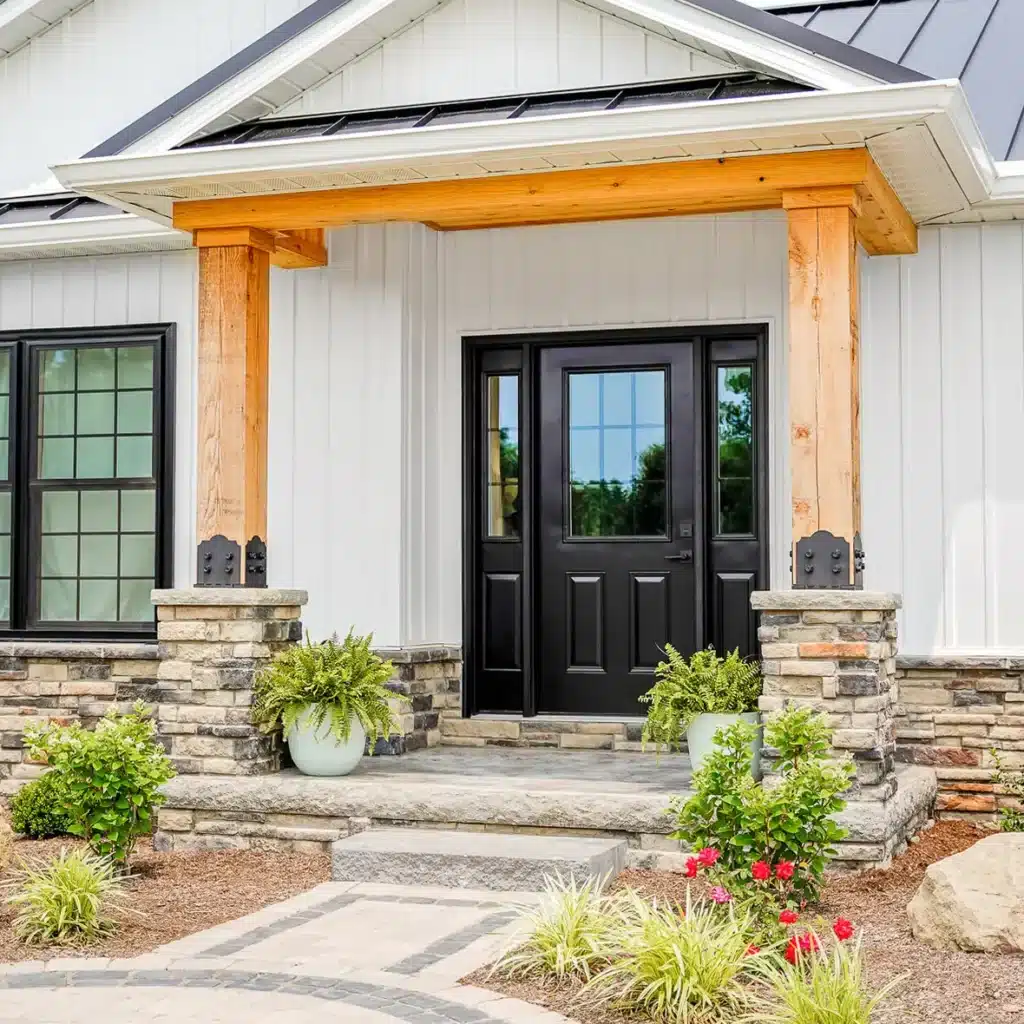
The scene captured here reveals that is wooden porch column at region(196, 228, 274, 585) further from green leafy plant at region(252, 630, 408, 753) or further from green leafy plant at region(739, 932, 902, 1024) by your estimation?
green leafy plant at region(739, 932, 902, 1024)

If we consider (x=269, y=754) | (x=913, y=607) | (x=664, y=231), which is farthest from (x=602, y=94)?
(x=269, y=754)

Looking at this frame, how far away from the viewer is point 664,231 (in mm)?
8727

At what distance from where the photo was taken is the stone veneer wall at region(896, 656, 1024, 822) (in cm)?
788

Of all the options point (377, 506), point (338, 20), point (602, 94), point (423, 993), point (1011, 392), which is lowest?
point (423, 993)

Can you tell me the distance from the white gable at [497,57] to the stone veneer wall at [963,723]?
345cm

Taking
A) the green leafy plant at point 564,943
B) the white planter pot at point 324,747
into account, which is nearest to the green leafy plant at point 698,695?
the white planter pot at point 324,747

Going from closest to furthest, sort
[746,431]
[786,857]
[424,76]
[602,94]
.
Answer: [786,857] → [602,94] → [424,76] → [746,431]

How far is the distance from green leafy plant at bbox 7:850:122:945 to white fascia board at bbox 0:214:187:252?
14.2 ft

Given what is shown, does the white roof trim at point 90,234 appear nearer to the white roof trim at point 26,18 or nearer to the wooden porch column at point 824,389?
the white roof trim at point 26,18

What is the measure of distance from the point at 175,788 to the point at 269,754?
505 mm

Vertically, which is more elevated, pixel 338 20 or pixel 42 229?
pixel 338 20

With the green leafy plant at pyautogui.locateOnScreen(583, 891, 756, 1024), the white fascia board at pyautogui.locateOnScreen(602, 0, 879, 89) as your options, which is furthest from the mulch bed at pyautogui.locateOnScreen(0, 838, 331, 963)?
the white fascia board at pyautogui.locateOnScreen(602, 0, 879, 89)

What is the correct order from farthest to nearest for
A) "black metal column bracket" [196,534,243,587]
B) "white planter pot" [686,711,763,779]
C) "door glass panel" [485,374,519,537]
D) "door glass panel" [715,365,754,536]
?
"door glass panel" [485,374,519,537], "door glass panel" [715,365,754,536], "black metal column bracket" [196,534,243,587], "white planter pot" [686,711,763,779]

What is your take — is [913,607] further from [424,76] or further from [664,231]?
[424,76]
